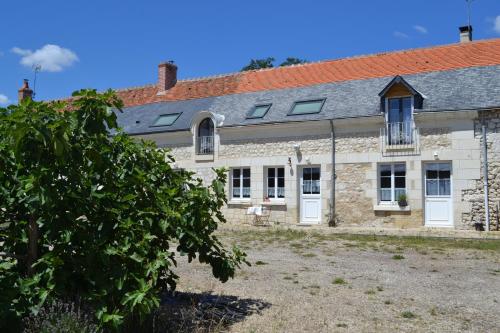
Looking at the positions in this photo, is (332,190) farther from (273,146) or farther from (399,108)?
(399,108)

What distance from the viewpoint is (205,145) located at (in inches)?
739

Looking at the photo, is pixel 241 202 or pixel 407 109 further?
pixel 241 202

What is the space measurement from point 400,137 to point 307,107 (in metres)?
3.65

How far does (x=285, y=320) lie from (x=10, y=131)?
3013 millimetres

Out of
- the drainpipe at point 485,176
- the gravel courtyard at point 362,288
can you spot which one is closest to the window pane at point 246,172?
the gravel courtyard at point 362,288

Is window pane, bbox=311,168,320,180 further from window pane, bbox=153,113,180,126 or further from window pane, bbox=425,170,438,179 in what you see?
window pane, bbox=153,113,180,126

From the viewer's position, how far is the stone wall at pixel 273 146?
16.4 metres

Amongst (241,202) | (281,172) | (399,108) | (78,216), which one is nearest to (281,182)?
(281,172)

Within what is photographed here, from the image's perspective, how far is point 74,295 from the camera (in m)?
4.05

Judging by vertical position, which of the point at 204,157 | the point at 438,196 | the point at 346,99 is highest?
the point at 346,99

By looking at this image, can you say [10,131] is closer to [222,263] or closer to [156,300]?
[156,300]

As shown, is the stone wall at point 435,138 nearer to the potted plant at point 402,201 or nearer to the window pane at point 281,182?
the potted plant at point 402,201

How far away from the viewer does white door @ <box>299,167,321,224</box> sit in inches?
648

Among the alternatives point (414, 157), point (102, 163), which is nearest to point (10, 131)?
point (102, 163)
